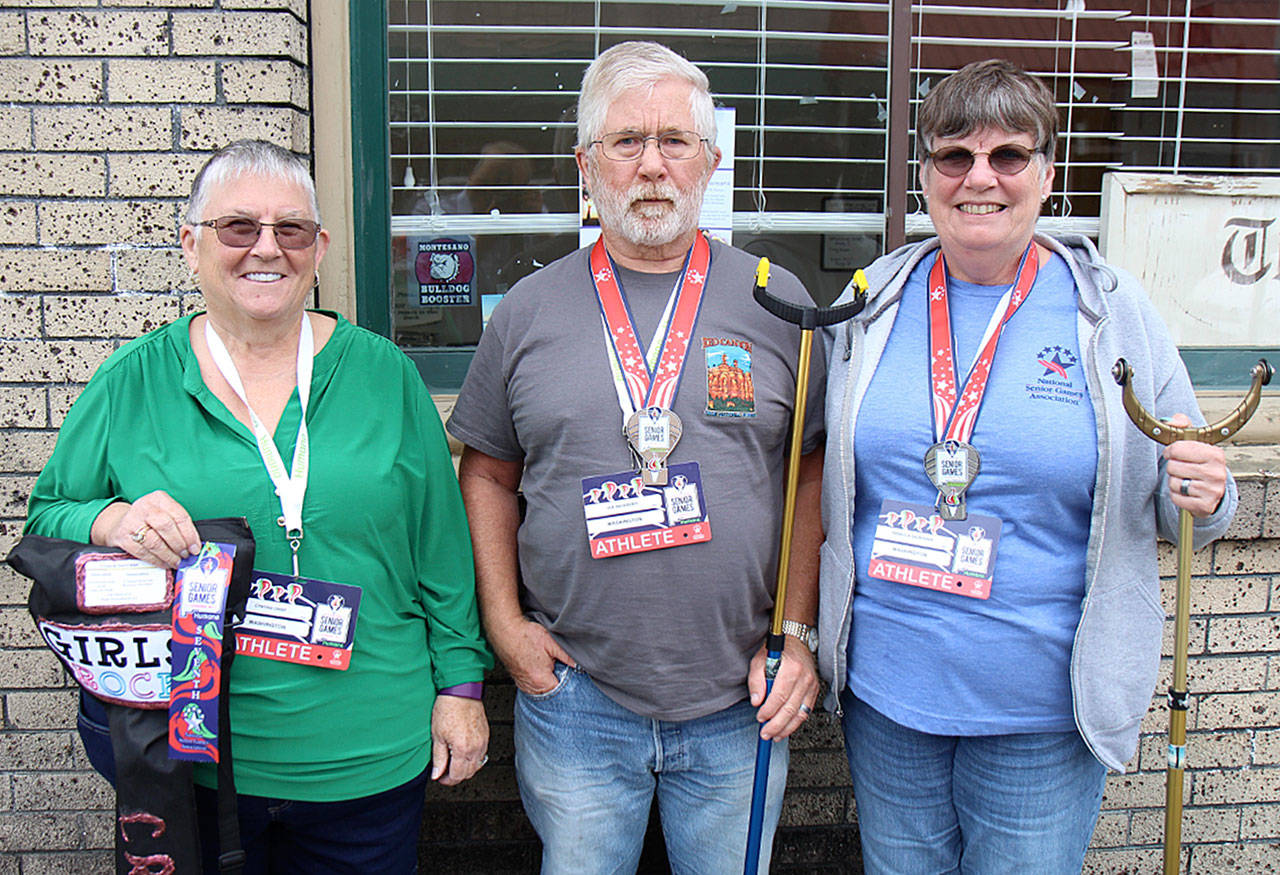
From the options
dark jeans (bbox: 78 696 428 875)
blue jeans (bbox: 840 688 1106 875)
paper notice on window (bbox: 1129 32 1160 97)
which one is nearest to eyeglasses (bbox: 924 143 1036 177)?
blue jeans (bbox: 840 688 1106 875)

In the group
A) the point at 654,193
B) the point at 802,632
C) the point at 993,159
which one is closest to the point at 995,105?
Answer: the point at 993,159

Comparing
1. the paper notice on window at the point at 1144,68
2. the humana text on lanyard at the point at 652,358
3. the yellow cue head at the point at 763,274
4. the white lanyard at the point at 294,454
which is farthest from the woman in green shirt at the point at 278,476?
the paper notice on window at the point at 1144,68

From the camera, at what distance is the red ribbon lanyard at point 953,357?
2047 millimetres

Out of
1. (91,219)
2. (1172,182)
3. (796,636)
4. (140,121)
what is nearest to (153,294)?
(91,219)

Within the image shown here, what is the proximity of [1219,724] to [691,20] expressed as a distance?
2.92 m

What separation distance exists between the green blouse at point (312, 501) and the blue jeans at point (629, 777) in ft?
1.02

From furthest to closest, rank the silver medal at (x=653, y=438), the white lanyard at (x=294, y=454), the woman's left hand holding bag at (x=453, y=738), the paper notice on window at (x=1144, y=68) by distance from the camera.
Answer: the paper notice on window at (x=1144, y=68), the woman's left hand holding bag at (x=453, y=738), the silver medal at (x=653, y=438), the white lanyard at (x=294, y=454)

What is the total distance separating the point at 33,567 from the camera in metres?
1.92

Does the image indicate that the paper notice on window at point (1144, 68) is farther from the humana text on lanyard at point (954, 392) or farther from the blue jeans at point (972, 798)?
the blue jeans at point (972, 798)

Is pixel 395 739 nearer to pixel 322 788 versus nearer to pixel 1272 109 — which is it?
pixel 322 788

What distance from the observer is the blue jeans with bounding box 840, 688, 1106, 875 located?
6.79 feet

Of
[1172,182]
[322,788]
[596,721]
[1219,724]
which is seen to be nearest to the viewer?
[322,788]

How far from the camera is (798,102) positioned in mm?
3385

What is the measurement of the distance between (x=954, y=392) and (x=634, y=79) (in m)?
0.98
